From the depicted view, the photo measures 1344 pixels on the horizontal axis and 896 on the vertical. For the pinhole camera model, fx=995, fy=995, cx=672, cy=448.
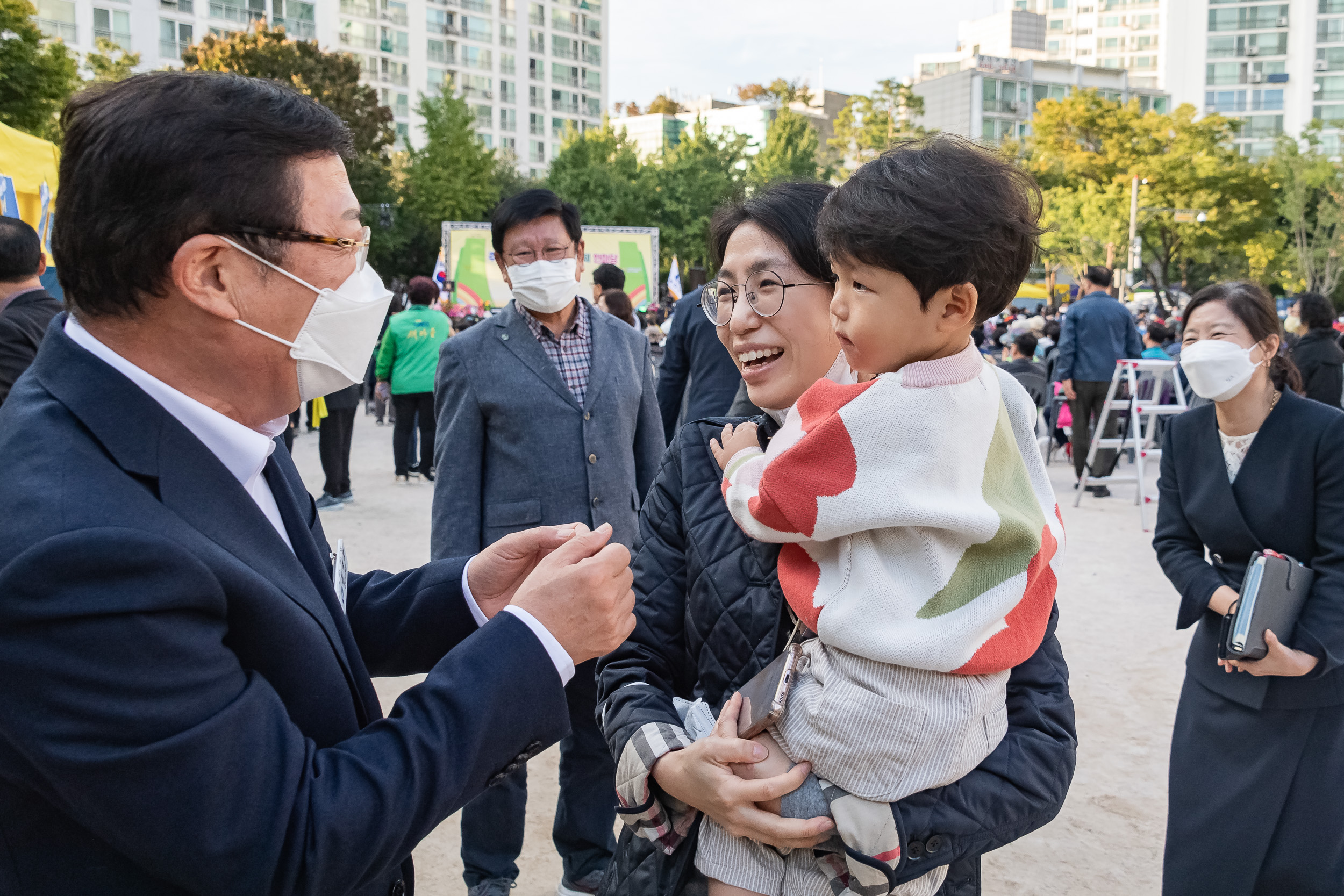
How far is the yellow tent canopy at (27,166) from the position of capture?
20.0ft

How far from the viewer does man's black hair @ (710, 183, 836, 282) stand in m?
2.07

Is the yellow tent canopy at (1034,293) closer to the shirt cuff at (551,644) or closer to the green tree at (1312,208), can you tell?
the green tree at (1312,208)

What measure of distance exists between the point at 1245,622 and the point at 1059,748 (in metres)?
1.43

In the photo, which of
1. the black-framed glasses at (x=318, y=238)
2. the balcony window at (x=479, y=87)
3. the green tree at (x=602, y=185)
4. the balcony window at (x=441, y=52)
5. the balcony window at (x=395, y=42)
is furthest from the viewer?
the balcony window at (x=479, y=87)

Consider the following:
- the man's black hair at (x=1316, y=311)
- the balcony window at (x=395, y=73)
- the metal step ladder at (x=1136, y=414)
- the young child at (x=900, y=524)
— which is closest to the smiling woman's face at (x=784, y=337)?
the young child at (x=900, y=524)

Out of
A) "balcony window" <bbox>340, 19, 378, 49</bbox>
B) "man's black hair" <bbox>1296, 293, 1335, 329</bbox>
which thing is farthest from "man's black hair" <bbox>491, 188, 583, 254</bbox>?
"balcony window" <bbox>340, 19, 378, 49</bbox>

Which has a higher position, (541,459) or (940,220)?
(940,220)

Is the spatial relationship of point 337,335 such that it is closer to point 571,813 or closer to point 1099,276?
point 571,813

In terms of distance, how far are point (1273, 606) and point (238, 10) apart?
194ft

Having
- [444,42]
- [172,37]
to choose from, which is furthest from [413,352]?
[444,42]

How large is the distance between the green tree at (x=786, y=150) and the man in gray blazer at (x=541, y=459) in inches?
1690

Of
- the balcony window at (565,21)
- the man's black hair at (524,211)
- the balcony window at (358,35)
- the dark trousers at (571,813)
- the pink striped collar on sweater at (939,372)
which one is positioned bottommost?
the dark trousers at (571,813)

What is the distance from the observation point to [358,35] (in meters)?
62.5

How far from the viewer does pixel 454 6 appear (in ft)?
224
